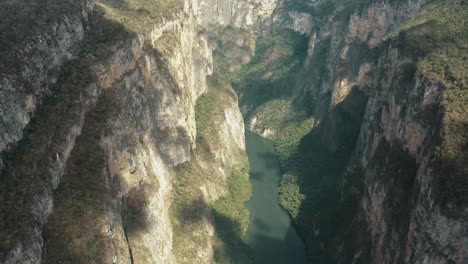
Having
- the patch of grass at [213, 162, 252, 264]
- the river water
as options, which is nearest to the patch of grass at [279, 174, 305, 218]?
the river water

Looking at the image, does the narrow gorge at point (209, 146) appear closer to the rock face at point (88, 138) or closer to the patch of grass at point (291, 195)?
the rock face at point (88, 138)

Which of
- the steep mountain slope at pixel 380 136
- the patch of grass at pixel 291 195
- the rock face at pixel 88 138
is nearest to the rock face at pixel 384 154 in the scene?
the steep mountain slope at pixel 380 136

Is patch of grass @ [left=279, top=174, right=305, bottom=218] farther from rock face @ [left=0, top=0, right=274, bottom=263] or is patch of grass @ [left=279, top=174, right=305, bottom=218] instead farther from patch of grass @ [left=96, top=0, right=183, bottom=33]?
patch of grass @ [left=96, top=0, right=183, bottom=33]

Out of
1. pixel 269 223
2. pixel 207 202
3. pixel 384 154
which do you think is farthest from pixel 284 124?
pixel 384 154

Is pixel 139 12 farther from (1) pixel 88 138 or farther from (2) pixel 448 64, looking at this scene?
(2) pixel 448 64

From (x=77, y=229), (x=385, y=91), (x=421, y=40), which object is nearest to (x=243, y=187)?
(x=385, y=91)

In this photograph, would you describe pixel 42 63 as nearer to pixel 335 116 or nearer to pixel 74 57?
pixel 74 57
